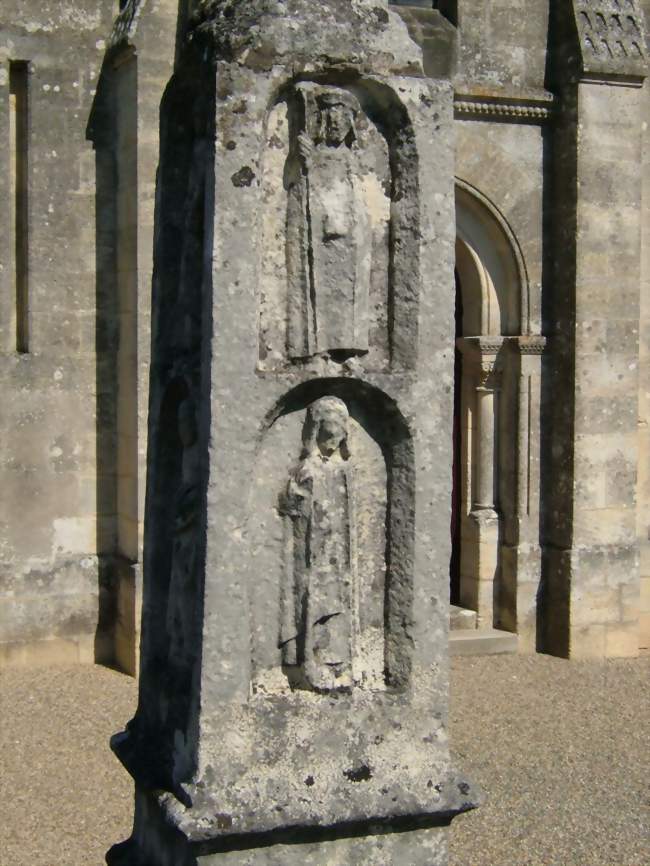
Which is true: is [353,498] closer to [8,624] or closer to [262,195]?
[262,195]

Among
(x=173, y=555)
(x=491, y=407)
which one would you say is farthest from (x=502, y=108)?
(x=173, y=555)

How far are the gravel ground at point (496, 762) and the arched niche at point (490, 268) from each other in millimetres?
2660

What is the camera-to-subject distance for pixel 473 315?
35.3ft

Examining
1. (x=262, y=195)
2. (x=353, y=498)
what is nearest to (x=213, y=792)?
(x=353, y=498)

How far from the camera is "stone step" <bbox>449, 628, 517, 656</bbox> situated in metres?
10.3

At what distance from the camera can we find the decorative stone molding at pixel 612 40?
33.2ft

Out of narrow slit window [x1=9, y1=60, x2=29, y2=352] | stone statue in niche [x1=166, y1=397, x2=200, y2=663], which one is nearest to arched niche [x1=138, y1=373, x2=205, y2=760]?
stone statue in niche [x1=166, y1=397, x2=200, y2=663]

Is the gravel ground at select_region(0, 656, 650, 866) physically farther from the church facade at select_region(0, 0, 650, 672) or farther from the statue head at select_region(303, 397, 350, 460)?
the statue head at select_region(303, 397, 350, 460)

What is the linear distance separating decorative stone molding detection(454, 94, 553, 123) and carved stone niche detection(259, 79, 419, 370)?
6.33m

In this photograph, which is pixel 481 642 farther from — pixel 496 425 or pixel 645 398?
pixel 645 398

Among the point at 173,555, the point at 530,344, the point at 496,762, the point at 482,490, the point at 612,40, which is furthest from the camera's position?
the point at 482,490

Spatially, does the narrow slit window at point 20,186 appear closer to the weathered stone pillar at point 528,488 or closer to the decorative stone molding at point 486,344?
the decorative stone molding at point 486,344

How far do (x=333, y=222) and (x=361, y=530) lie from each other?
93 centimetres

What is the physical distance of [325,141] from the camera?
12.8ft
